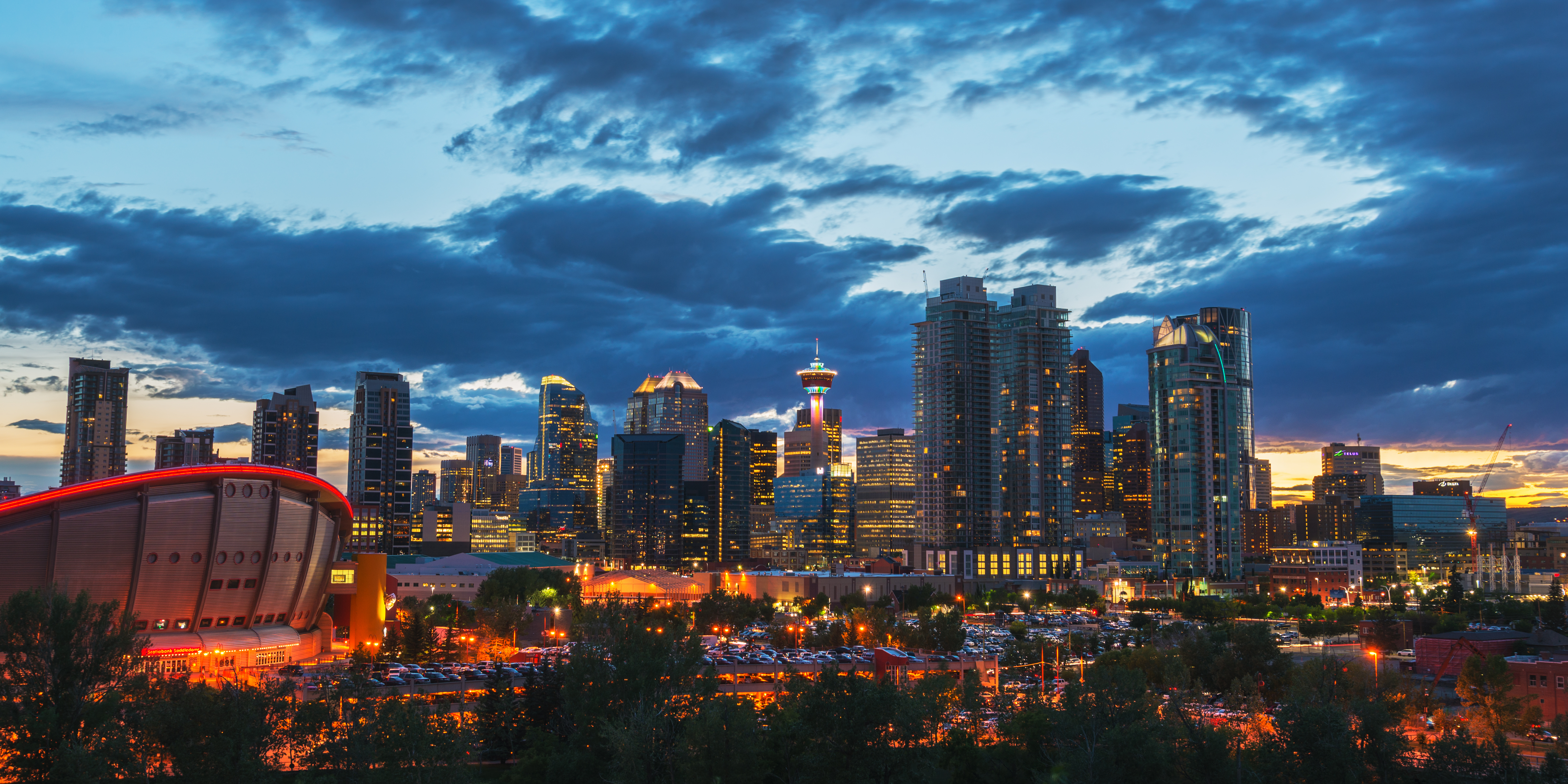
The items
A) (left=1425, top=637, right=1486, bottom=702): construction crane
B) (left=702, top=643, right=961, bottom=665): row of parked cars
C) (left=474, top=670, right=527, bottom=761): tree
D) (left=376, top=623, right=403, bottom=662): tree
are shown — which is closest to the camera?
(left=474, top=670, right=527, bottom=761): tree

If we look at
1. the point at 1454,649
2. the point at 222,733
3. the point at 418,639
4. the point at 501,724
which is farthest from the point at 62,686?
the point at 1454,649

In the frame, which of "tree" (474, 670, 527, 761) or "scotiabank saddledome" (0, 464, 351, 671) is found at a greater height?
"scotiabank saddledome" (0, 464, 351, 671)

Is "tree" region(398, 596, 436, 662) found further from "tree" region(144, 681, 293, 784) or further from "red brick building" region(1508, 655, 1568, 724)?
"red brick building" region(1508, 655, 1568, 724)

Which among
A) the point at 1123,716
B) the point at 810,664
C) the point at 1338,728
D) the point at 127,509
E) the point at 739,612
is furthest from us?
the point at 739,612

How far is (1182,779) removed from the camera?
66562mm

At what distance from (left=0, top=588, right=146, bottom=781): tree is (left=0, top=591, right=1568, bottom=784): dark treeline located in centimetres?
11

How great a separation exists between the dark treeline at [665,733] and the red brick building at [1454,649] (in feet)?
147

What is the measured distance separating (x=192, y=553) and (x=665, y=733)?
53.1m

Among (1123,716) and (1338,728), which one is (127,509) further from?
(1338,728)

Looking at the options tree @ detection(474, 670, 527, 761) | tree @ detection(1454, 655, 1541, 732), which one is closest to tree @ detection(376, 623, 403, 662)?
tree @ detection(474, 670, 527, 761)

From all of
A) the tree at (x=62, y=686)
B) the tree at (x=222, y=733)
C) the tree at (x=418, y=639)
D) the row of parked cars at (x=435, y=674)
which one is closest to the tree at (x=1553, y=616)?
the row of parked cars at (x=435, y=674)

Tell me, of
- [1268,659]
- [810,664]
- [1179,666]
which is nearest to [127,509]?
[810,664]

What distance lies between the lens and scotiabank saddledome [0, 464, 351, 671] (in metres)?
91.9

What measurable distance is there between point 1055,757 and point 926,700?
26.5 feet
